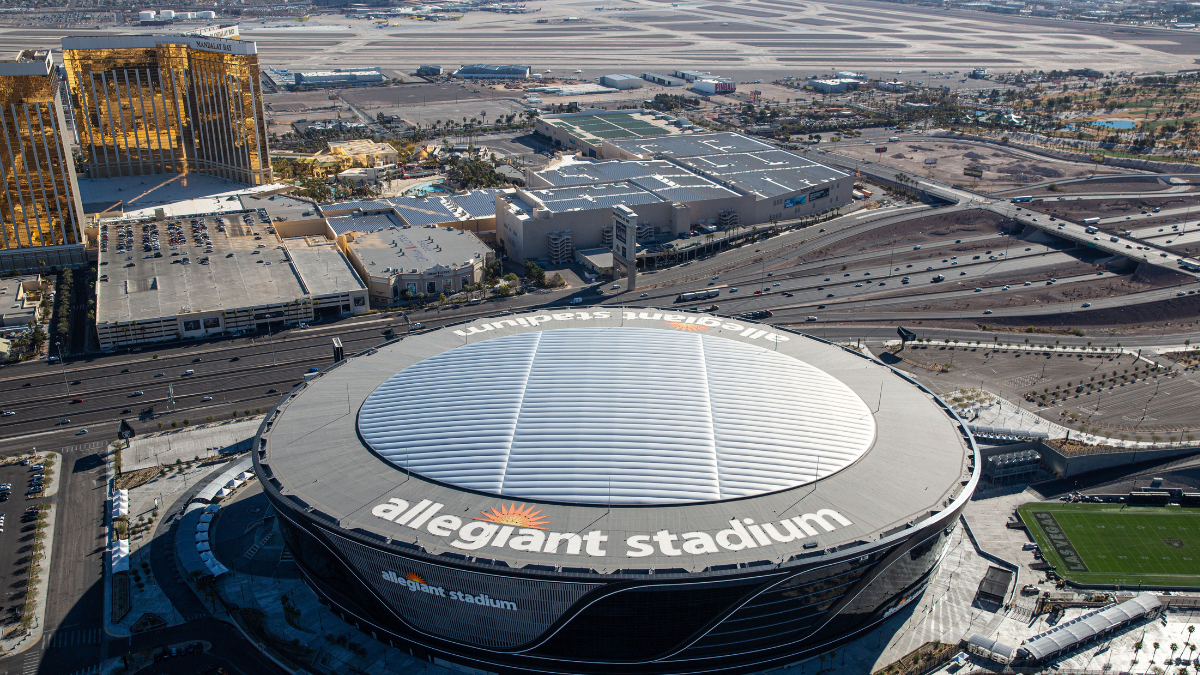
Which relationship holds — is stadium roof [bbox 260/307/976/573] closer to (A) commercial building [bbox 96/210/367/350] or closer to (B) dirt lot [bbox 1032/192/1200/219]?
(A) commercial building [bbox 96/210/367/350]

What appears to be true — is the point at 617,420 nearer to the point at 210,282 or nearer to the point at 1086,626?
the point at 1086,626

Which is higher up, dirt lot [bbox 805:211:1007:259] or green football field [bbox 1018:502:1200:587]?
dirt lot [bbox 805:211:1007:259]

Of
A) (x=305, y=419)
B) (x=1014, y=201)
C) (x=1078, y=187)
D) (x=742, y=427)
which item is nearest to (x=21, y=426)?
(x=305, y=419)

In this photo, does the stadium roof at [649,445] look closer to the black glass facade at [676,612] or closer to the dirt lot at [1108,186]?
the black glass facade at [676,612]

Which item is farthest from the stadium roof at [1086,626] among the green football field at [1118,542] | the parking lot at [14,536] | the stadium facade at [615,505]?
the parking lot at [14,536]

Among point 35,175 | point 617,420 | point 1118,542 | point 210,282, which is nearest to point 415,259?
point 210,282

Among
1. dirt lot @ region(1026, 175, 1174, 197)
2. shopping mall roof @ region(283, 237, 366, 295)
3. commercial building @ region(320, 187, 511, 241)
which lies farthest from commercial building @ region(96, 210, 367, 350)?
dirt lot @ region(1026, 175, 1174, 197)
